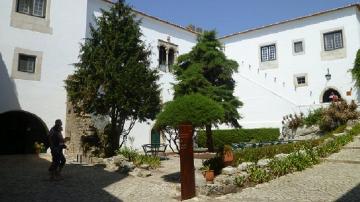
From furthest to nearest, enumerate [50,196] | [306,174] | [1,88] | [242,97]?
[242,97], [1,88], [306,174], [50,196]

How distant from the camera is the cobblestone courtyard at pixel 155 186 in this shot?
25.3ft

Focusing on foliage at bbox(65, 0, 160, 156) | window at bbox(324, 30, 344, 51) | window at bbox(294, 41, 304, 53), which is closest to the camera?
foliage at bbox(65, 0, 160, 156)

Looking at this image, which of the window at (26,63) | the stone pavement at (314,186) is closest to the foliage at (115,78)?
the window at (26,63)

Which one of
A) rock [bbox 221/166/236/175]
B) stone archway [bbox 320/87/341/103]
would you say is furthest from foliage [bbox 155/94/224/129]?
stone archway [bbox 320/87/341/103]

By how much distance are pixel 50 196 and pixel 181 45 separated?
59.6 feet

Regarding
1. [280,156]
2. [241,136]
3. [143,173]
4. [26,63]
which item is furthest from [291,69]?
[26,63]

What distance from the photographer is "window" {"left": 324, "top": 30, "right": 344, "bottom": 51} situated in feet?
75.9

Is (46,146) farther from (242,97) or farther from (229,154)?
(242,97)

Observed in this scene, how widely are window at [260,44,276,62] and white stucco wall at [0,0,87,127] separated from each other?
14262 millimetres

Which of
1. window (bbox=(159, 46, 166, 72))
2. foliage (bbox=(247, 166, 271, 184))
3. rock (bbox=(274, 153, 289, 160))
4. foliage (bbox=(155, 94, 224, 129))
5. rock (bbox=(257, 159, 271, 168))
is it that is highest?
window (bbox=(159, 46, 166, 72))

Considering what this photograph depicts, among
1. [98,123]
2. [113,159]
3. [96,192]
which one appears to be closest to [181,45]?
[98,123]

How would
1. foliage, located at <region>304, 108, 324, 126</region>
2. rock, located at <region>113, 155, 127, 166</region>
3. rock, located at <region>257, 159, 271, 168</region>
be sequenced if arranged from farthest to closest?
foliage, located at <region>304, 108, 324, 126</region>, rock, located at <region>113, 155, 127, 166</region>, rock, located at <region>257, 159, 271, 168</region>

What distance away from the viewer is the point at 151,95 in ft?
47.8

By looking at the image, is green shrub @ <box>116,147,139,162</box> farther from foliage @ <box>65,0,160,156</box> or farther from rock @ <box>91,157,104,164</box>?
foliage @ <box>65,0,160,156</box>
